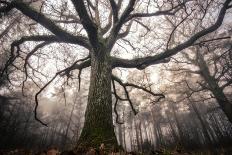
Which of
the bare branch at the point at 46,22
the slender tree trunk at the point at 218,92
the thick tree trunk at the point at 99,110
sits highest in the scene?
the slender tree trunk at the point at 218,92

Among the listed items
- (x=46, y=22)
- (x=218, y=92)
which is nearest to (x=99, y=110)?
(x=46, y=22)

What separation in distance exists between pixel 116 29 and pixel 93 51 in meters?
1.03

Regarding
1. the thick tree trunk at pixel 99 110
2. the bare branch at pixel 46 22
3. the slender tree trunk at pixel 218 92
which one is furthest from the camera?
the slender tree trunk at pixel 218 92

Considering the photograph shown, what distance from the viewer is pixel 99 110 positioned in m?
4.77

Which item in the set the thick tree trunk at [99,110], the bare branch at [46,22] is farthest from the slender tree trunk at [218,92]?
the bare branch at [46,22]

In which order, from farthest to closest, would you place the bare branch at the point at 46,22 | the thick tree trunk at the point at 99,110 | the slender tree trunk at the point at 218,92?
the slender tree trunk at the point at 218,92 → the bare branch at the point at 46,22 → the thick tree trunk at the point at 99,110

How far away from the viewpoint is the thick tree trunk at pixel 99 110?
417 centimetres

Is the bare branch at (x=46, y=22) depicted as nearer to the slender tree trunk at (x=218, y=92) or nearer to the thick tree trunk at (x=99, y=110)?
the thick tree trunk at (x=99, y=110)

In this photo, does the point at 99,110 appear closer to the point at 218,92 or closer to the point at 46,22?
the point at 46,22

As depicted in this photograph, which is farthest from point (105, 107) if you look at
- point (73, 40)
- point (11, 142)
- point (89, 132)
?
point (11, 142)

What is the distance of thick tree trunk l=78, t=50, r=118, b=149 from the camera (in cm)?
417

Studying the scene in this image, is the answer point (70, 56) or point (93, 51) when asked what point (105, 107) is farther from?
point (70, 56)

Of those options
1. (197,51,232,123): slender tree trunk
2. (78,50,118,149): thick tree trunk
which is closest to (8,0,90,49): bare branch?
(78,50,118,149): thick tree trunk

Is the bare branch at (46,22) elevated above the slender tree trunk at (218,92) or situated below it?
below
